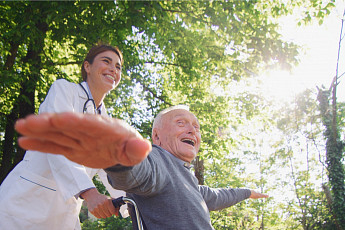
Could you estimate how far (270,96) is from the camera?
332 inches

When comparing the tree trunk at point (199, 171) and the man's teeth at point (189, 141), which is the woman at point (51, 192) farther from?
the tree trunk at point (199, 171)

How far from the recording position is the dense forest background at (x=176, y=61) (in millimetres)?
5012

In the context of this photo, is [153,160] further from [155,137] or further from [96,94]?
[96,94]

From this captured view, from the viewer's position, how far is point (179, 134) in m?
2.03

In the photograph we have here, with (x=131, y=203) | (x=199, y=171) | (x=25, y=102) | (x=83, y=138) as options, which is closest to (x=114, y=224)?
(x=199, y=171)

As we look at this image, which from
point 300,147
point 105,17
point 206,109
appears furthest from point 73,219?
point 300,147

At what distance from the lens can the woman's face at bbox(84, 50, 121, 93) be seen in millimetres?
2410

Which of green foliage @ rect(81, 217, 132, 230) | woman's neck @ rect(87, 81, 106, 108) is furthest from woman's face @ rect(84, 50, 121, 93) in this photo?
green foliage @ rect(81, 217, 132, 230)

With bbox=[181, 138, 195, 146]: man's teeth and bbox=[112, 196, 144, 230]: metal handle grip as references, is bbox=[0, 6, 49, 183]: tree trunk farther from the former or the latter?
bbox=[112, 196, 144, 230]: metal handle grip

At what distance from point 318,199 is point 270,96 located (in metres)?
11.4

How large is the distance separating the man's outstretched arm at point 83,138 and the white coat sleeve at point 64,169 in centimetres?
→ 100

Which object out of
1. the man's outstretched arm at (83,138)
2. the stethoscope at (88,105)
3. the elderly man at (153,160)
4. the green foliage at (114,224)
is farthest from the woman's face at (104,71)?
the green foliage at (114,224)

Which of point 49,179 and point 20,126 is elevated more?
point 49,179

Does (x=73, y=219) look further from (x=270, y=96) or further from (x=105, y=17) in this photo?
(x=270, y=96)
